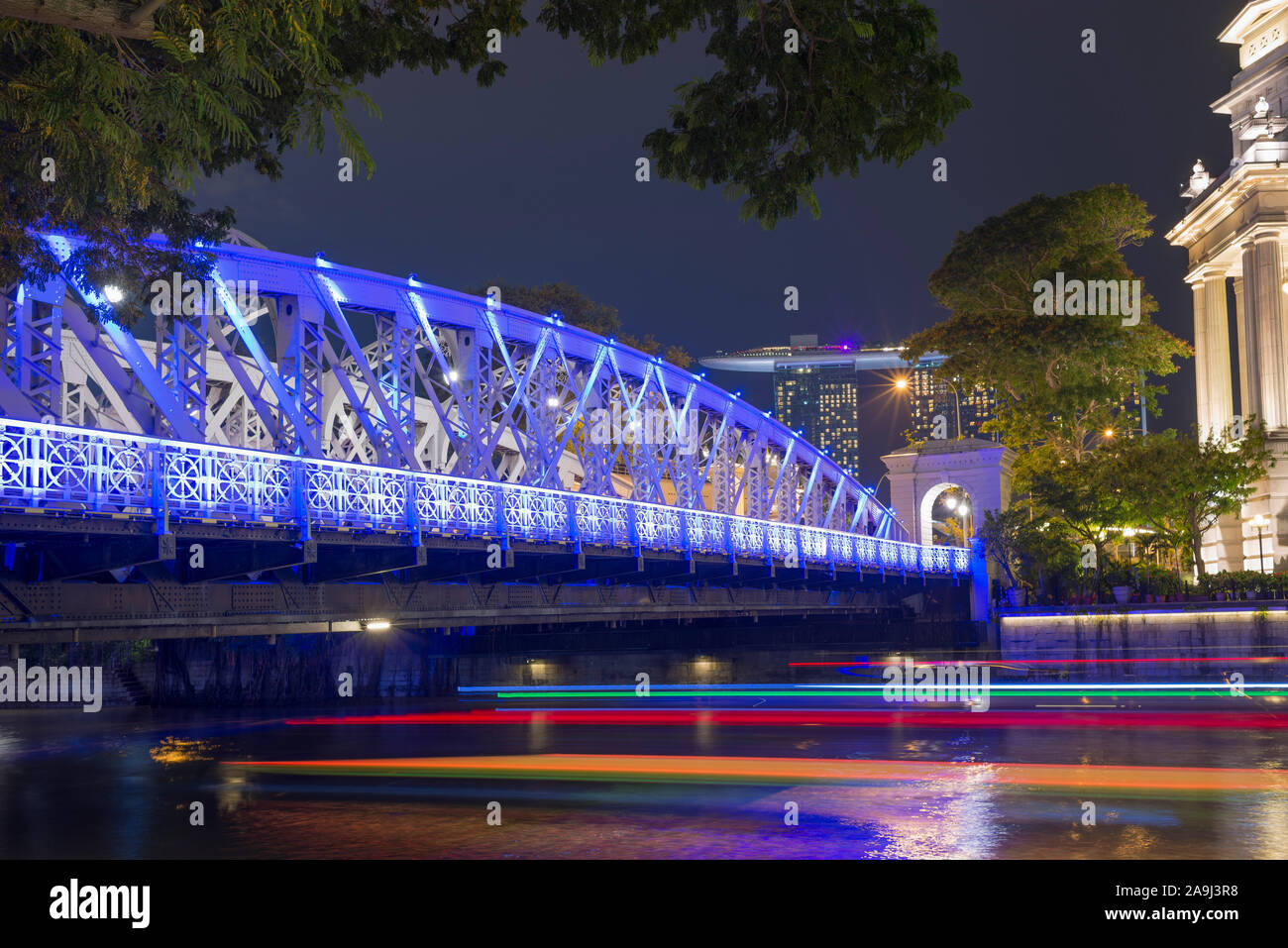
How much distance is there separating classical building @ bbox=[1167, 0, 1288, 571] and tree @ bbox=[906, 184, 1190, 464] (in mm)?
9785

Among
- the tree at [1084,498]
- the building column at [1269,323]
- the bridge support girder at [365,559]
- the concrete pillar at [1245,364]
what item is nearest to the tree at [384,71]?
the bridge support girder at [365,559]

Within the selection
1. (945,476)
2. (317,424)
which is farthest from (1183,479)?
(317,424)

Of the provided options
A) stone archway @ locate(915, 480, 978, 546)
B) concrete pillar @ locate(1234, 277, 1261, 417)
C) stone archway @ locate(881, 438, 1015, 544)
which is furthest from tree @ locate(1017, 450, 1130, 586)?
concrete pillar @ locate(1234, 277, 1261, 417)

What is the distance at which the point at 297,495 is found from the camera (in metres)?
24.2

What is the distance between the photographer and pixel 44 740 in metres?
33.0

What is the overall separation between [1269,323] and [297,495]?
65289 millimetres

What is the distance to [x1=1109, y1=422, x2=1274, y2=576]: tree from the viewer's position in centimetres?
5884

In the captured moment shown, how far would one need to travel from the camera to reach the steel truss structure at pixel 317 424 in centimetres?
2130

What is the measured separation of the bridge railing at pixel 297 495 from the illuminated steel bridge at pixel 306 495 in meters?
0.05

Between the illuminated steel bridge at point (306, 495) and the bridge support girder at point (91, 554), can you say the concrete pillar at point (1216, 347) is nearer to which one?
the illuminated steel bridge at point (306, 495)

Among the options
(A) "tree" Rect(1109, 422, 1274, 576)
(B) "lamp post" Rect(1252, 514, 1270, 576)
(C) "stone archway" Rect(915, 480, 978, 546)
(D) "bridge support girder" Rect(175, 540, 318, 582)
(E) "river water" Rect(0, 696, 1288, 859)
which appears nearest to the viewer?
(E) "river water" Rect(0, 696, 1288, 859)

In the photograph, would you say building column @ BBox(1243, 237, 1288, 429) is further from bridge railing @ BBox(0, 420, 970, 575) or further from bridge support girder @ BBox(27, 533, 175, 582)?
bridge support girder @ BBox(27, 533, 175, 582)

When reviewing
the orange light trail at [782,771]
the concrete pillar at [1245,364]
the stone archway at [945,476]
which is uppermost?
the concrete pillar at [1245,364]

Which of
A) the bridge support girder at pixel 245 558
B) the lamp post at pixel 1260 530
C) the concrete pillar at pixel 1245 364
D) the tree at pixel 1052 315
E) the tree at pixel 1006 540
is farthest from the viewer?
the concrete pillar at pixel 1245 364
